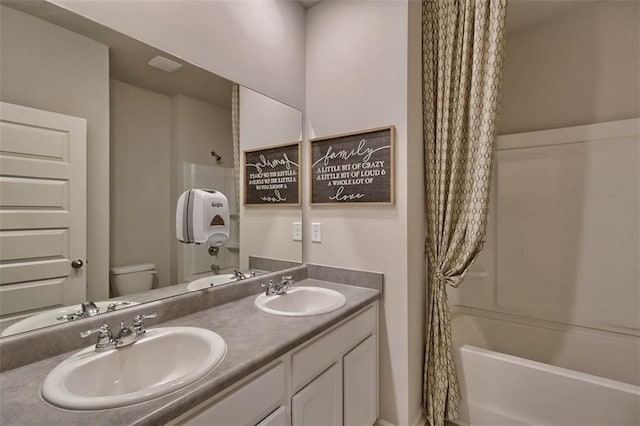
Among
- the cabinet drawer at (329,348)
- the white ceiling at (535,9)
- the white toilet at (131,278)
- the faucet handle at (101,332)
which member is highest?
the white ceiling at (535,9)

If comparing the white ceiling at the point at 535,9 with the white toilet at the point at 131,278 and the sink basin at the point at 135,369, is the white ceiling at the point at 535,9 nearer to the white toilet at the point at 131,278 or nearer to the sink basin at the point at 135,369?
the white toilet at the point at 131,278

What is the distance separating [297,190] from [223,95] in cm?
73

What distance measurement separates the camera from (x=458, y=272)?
5.58ft

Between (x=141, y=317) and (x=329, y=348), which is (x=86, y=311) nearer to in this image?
(x=141, y=317)

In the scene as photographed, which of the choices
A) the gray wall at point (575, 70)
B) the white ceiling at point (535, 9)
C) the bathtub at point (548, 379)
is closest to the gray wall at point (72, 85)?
the white ceiling at point (535, 9)

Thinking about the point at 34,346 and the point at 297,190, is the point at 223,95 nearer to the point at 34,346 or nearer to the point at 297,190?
the point at 297,190

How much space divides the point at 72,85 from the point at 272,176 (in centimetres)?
A: 105

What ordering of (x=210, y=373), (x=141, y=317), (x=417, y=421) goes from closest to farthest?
(x=210, y=373), (x=141, y=317), (x=417, y=421)

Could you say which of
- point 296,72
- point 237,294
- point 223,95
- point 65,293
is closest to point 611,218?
point 296,72

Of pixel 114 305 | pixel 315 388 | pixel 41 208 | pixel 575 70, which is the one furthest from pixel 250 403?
pixel 575 70

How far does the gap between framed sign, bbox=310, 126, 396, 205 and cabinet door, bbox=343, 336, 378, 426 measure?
799 millimetres

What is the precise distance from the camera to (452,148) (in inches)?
68.6

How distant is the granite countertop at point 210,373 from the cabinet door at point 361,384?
0.80 ft

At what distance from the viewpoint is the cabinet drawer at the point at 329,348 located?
1.14 metres
